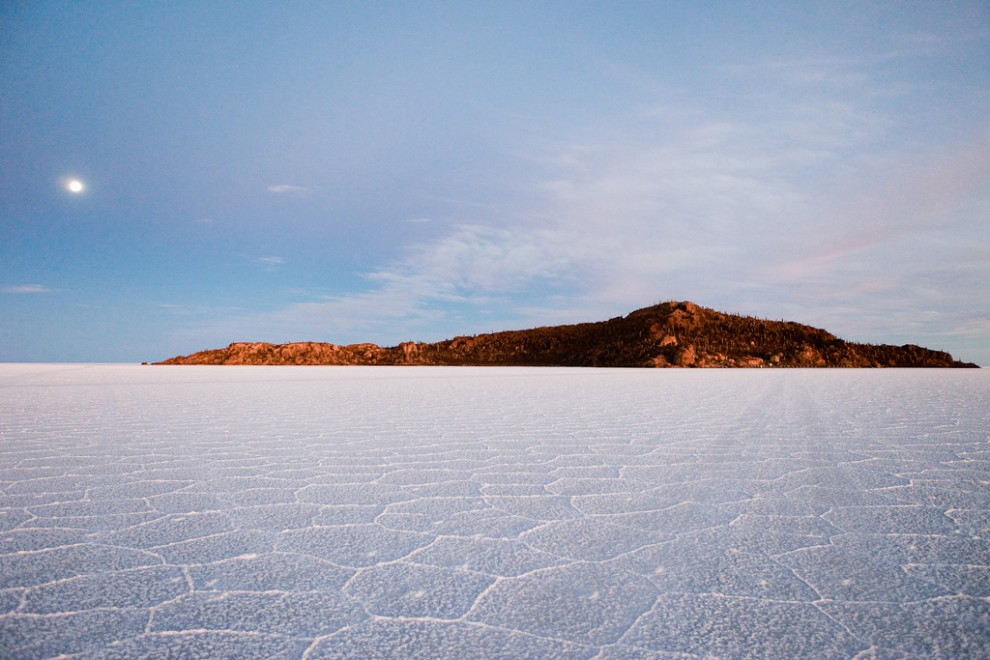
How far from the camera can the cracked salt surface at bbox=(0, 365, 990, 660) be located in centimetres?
128

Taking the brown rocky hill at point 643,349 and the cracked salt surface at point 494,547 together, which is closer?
the cracked salt surface at point 494,547

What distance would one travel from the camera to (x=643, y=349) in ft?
103

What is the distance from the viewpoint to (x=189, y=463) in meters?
3.16

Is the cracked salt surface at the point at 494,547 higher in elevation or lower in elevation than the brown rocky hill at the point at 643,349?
lower

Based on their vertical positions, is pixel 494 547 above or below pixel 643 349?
below

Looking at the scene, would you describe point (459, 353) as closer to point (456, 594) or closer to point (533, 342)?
point (533, 342)

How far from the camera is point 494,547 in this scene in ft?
6.02

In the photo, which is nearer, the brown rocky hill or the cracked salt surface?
the cracked salt surface

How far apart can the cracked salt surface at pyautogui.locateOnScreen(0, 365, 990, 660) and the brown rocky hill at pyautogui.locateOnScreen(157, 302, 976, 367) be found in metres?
26.2

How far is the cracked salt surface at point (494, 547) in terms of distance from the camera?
4.19ft

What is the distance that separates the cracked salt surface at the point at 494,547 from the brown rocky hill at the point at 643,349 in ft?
86.1

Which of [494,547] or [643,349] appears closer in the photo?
[494,547]

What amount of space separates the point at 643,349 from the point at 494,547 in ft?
100

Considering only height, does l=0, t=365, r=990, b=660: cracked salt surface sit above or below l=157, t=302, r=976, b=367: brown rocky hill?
below
